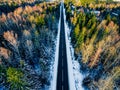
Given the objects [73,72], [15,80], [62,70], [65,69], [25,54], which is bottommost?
[73,72]

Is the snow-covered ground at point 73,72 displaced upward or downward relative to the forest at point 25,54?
downward

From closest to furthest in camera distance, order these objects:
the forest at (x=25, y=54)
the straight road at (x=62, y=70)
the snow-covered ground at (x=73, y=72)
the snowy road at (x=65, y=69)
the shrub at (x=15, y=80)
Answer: the shrub at (x=15, y=80)
the forest at (x=25, y=54)
the straight road at (x=62, y=70)
the snowy road at (x=65, y=69)
the snow-covered ground at (x=73, y=72)

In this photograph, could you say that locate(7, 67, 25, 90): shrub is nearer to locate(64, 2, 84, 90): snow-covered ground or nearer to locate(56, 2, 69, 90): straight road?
locate(56, 2, 69, 90): straight road

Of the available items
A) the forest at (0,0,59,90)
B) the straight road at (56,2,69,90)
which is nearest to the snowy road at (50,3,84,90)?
the straight road at (56,2,69,90)

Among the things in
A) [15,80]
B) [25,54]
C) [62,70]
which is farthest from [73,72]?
[15,80]

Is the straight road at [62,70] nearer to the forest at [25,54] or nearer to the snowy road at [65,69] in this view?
the snowy road at [65,69]

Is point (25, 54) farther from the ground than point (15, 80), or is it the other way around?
point (25, 54)

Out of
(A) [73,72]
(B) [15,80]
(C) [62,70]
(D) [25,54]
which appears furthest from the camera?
(D) [25,54]

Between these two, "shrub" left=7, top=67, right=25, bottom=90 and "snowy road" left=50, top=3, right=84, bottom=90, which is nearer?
"shrub" left=7, top=67, right=25, bottom=90

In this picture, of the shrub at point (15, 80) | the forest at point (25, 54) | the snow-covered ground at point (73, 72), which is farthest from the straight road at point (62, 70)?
the shrub at point (15, 80)

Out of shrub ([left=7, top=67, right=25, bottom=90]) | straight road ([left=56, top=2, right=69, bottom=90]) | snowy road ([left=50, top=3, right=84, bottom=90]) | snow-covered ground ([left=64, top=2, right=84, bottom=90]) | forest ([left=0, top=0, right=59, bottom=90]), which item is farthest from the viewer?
snow-covered ground ([left=64, top=2, right=84, bottom=90])

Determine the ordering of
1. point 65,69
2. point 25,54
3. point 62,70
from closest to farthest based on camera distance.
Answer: point 62,70 → point 65,69 → point 25,54

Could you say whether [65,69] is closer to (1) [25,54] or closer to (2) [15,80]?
(1) [25,54]
